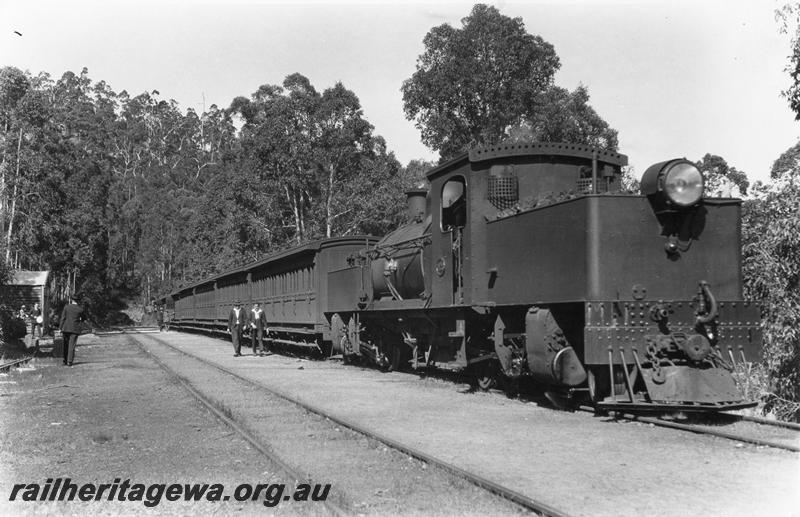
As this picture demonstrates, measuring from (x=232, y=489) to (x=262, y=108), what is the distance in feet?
103

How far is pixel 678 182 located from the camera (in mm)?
7375

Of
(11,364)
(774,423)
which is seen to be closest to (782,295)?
(774,423)

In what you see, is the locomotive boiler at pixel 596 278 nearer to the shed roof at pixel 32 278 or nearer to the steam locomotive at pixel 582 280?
the steam locomotive at pixel 582 280

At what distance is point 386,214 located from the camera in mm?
32062

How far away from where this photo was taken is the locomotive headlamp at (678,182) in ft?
24.1

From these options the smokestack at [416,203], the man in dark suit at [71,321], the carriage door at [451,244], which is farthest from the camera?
the man in dark suit at [71,321]

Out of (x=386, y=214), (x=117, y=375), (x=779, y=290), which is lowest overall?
(x=117, y=375)

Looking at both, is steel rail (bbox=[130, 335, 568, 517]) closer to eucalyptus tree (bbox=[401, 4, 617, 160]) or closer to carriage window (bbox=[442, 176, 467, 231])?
carriage window (bbox=[442, 176, 467, 231])

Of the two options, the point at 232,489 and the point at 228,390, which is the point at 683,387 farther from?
the point at 228,390

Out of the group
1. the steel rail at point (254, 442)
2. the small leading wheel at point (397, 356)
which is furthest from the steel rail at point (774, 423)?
the small leading wheel at point (397, 356)

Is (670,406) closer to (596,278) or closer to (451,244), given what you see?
(596,278)

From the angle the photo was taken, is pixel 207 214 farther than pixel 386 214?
Yes

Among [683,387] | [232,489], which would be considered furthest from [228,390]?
[683,387]

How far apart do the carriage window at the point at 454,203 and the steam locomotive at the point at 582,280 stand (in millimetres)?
21
